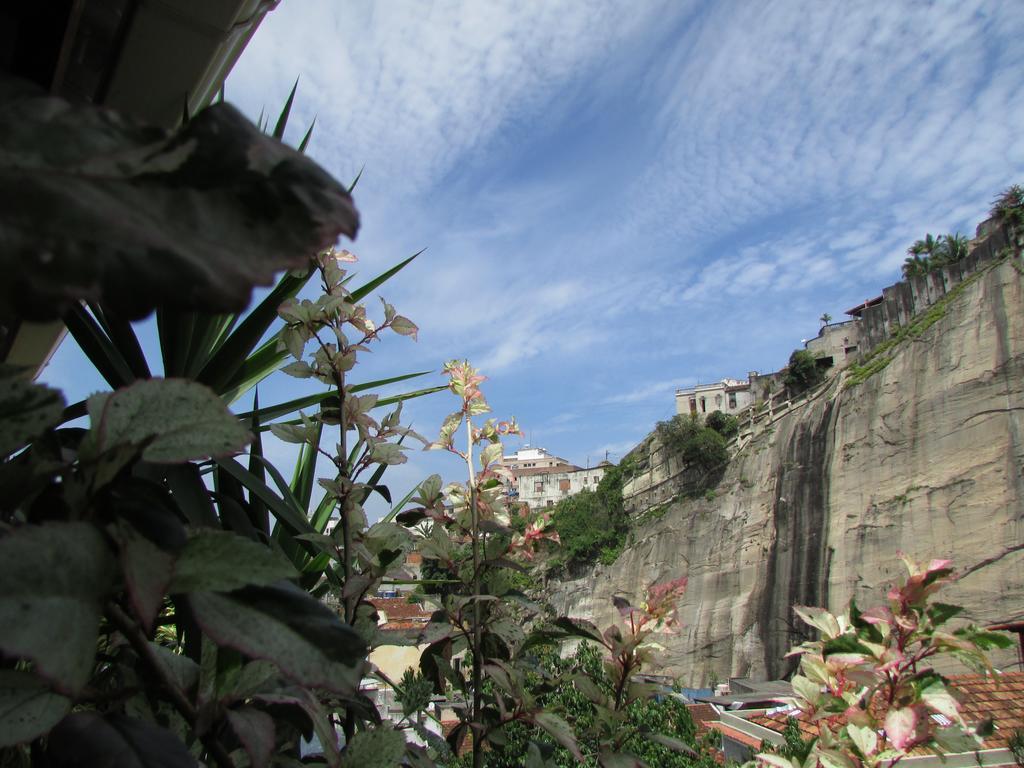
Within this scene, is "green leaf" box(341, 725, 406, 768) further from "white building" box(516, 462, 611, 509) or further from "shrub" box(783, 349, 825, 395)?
"white building" box(516, 462, 611, 509)

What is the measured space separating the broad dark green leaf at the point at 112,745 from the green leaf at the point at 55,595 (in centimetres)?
10

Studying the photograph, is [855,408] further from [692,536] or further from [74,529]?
[74,529]

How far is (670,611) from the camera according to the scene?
1326 mm

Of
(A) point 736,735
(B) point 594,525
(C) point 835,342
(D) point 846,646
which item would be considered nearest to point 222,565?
(D) point 846,646

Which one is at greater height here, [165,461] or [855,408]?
[855,408]

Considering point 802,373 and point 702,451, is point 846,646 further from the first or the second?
point 802,373

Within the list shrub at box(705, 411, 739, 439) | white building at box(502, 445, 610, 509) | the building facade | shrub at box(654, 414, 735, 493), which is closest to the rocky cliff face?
shrub at box(654, 414, 735, 493)

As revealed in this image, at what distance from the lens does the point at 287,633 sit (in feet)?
1.16

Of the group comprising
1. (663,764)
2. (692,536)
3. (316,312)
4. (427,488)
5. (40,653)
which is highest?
(692,536)

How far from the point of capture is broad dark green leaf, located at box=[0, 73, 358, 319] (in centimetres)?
22

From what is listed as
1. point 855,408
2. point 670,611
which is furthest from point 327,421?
point 855,408

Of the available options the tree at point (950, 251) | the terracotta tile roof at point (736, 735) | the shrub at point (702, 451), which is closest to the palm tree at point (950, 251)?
the tree at point (950, 251)

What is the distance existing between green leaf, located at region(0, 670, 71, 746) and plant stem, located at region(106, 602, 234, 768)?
4cm

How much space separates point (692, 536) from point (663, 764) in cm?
2433
